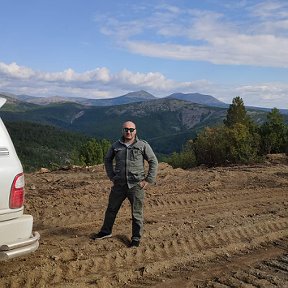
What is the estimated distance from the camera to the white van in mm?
4185

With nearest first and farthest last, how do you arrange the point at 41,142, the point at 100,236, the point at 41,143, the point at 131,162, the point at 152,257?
the point at 152,257 < the point at 131,162 < the point at 100,236 < the point at 41,143 < the point at 41,142

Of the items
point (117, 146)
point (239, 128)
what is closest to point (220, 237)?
point (117, 146)

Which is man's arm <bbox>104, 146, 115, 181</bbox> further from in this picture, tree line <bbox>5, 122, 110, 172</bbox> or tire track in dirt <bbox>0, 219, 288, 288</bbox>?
tree line <bbox>5, 122, 110, 172</bbox>

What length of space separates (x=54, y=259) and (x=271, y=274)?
119 inches

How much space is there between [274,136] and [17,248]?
1529 inches

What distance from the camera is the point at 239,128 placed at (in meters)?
49.3

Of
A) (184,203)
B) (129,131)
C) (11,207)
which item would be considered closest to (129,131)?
(129,131)

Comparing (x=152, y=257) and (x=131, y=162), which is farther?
(x=131, y=162)

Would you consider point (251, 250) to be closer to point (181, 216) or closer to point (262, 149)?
point (181, 216)

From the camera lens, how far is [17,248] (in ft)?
14.2

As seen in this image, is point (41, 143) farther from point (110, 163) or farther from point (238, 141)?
point (110, 163)

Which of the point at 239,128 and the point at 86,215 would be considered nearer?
the point at 86,215

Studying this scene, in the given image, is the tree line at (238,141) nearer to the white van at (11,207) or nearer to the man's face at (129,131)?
the man's face at (129,131)

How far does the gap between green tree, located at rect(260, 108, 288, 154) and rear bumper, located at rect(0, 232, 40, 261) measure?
34.4 meters
